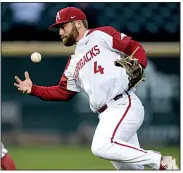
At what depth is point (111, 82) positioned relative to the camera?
5414 mm

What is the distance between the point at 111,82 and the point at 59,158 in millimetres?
5436

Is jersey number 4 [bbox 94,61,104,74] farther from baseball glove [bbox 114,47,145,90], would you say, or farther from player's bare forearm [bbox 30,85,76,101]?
player's bare forearm [bbox 30,85,76,101]

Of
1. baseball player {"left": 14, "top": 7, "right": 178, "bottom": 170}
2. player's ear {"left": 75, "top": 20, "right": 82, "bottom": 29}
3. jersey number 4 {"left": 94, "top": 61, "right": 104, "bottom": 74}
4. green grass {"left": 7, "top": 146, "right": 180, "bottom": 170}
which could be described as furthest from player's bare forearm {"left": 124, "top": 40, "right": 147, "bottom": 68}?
green grass {"left": 7, "top": 146, "right": 180, "bottom": 170}

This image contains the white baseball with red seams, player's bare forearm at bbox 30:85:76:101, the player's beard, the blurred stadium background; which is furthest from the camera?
the blurred stadium background

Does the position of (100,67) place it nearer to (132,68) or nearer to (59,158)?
(132,68)

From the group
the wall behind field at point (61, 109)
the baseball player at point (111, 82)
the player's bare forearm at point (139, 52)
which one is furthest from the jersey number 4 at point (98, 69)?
the wall behind field at point (61, 109)

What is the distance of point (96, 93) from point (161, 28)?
7.47 meters

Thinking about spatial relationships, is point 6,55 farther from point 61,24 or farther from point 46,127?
point 61,24

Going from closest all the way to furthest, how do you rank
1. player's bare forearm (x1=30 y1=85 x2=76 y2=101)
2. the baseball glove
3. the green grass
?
the baseball glove < player's bare forearm (x1=30 y1=85 x2=76 y2=101) < the green grass

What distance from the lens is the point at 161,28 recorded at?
1266cm

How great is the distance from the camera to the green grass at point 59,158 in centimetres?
943

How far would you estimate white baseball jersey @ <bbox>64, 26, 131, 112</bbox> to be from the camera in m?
5.42

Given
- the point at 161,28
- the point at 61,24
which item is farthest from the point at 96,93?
the point at 161,28

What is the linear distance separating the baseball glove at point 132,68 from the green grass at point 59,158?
11.6ft
